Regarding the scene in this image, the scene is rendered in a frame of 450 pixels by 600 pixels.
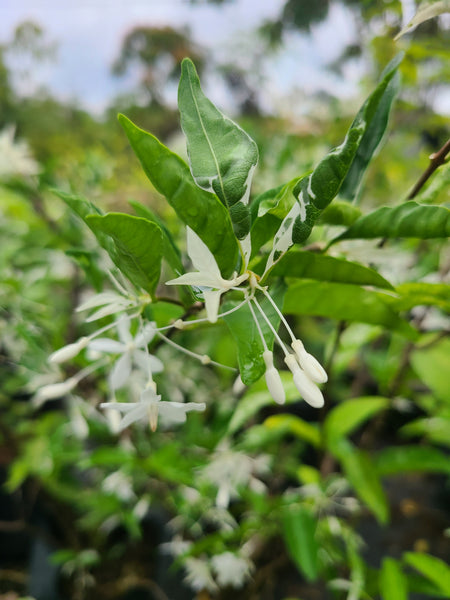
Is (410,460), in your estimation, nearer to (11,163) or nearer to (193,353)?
(193,353)

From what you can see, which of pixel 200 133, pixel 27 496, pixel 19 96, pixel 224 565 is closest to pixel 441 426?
pixel 224 565

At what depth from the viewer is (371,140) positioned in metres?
0.29

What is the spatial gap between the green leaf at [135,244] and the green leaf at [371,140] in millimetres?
148

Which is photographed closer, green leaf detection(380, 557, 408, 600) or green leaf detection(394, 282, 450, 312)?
green leaf detection(394, 282, 450, 312)

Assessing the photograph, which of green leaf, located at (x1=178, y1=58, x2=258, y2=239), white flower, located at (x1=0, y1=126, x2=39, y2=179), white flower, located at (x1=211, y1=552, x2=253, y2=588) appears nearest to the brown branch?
green leaf, located at (x1=178, y1=58, x2=258, y2=239)

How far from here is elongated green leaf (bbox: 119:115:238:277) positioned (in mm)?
205

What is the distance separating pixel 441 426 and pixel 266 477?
0.36 meters

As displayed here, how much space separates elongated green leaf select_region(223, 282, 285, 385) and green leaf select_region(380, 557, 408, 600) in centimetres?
43

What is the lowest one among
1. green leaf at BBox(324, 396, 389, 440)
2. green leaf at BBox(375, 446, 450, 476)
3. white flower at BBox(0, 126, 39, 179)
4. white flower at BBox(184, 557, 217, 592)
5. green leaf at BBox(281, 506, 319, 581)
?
white flower at BBox(184, 557, 217, 592)

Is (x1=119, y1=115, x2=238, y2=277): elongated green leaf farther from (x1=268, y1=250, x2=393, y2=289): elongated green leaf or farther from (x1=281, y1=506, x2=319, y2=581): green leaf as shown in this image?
(x1=281, y1=506, x2=319, y2=581): green leaf

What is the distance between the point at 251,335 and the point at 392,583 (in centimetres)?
45

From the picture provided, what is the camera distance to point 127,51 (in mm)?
4832

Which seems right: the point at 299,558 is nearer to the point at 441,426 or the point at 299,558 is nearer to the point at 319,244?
the point at 441,426

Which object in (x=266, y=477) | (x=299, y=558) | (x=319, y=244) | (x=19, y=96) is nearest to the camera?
(x=319, y=244)
